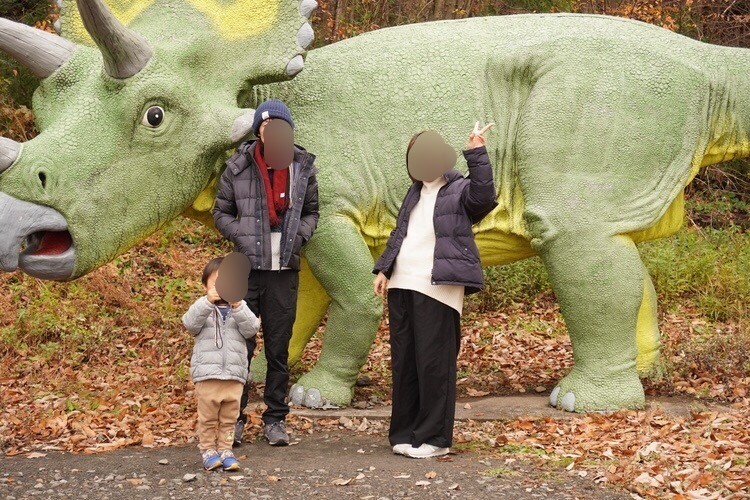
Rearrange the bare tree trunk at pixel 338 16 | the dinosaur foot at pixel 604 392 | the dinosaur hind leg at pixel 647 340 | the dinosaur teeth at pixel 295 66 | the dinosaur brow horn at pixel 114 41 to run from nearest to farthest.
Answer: the dinosaur brow horn at pixel 114 41 < the dinosaur teeth at pixel 295 66 < the dinosaur foot at pixel 604 392 < the dinosaur hind leg at pixel 647 340 < the bare tree trunk at pixel 338 16

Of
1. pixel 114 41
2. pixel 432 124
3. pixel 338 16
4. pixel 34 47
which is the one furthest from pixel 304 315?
pixel 338 16

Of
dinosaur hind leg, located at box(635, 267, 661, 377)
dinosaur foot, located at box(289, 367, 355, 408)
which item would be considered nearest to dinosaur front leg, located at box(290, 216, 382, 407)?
dinosaur foot, located at box(289, 367, 355, 408)

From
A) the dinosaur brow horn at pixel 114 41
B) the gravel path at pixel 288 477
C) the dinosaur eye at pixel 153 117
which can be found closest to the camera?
the gravel path at pixel 288 477

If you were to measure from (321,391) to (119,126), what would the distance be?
6.63ft

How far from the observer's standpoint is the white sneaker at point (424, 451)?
5.80 metres

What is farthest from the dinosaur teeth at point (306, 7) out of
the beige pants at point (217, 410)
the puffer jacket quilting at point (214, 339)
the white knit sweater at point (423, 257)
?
the beige pants at point (217, 410)

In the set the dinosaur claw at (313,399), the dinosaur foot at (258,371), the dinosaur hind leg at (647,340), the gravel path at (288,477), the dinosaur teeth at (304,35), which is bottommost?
the gravel path at (288,477)

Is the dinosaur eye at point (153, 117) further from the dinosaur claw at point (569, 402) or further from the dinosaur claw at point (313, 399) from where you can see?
the dinosaur claw at point (569, 402)

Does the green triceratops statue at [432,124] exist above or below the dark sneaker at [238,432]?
above

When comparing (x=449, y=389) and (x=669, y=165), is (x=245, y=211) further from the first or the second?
(x=669, y=165)

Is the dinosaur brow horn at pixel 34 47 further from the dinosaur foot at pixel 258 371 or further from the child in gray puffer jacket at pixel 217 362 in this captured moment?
the dinosaur foot at pixel 258 371

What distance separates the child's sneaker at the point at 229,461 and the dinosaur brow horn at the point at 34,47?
2.26 meters

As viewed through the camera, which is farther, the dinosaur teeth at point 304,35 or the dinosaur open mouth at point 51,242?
the dinosaur teeth at point 304,35

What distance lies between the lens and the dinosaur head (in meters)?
5.79
